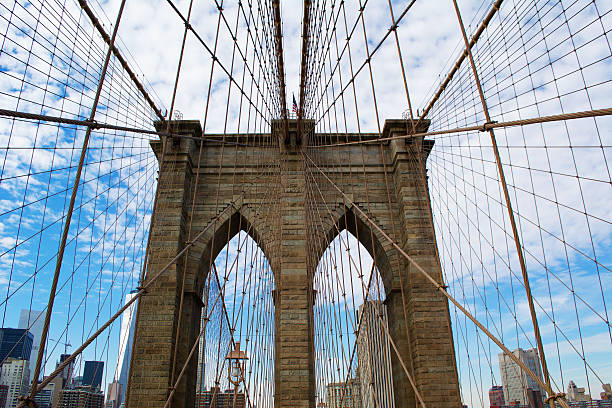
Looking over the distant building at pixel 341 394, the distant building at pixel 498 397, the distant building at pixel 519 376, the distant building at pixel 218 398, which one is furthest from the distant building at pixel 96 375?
the distant building at pixel 498 397

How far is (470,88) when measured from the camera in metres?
9.22

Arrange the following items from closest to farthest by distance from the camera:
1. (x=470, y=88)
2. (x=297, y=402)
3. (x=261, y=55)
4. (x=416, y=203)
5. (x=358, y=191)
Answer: (x=470, y=88)
(x=297, y=402)
(x=261, y=55)
(x=416, y=203)
(x=358, y=191)

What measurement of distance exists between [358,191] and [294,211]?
197 centimetres

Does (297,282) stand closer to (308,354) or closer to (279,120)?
(308,354)

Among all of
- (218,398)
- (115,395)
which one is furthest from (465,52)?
(218,398)

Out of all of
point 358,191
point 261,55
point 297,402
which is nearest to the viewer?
point 297,402

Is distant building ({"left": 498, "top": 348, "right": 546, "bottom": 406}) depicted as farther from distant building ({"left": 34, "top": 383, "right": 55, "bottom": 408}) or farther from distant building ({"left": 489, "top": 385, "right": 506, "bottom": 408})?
distant building ({"left": 34, "top": 383, "right": 55, "bottom": 408})

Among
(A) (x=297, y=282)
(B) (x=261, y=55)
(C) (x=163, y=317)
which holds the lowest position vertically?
(C) (x=163, y=317)

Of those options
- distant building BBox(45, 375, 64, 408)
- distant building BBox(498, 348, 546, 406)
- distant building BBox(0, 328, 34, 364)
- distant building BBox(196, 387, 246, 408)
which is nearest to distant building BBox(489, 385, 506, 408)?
distant building BBox(498, 348, 546, 406)

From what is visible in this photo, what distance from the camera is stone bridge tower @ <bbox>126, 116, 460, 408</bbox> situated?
10234mm

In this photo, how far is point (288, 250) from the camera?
38.5 ft

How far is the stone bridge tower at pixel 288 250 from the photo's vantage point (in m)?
10.2

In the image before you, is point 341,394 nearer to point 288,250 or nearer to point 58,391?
point 288,250

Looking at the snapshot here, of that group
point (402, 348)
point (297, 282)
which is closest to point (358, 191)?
point (297, 282)
